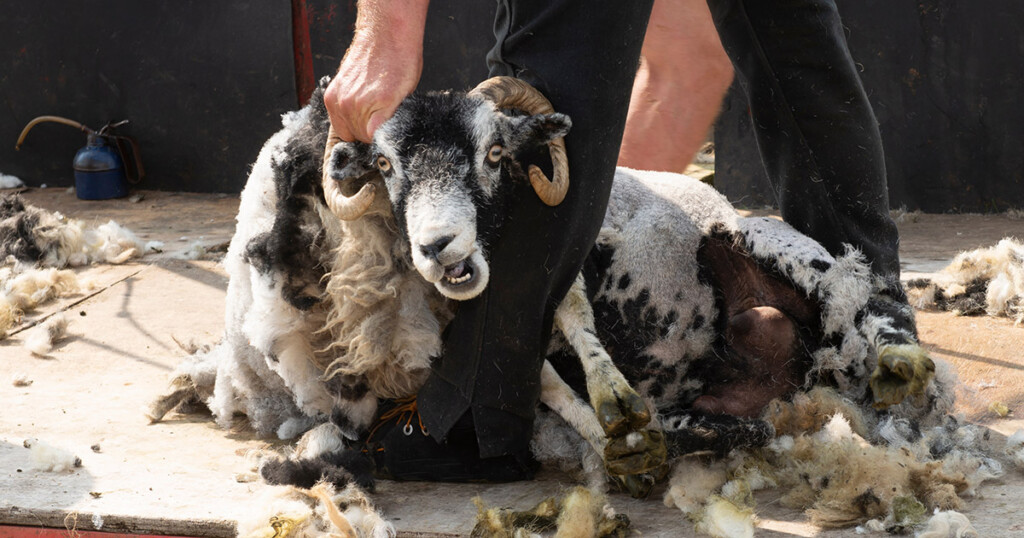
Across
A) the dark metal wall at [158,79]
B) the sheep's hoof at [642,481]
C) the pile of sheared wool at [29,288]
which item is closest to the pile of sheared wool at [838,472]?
the sheep's hoof at [642,481]

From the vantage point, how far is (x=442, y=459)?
2527 millimetres

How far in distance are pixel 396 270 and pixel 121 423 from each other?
108 cm

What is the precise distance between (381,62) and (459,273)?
520mm

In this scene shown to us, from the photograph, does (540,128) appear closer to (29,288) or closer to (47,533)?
(47,533)

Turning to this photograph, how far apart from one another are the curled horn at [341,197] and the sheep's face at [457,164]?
54 mm

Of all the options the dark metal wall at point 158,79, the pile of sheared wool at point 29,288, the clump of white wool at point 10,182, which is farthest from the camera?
the clump of white wool at point 10,182

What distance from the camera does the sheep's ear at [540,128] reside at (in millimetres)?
2203

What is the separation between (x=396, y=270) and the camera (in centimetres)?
253

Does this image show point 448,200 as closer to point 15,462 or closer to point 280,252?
point 280,252

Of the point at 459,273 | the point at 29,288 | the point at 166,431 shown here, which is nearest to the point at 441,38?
the point at 29,288

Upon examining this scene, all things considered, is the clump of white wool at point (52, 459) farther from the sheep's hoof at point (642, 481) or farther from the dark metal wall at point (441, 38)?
the dark metal wall at point (441, 38)

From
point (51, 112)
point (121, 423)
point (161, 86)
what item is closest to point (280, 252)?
point (121, 423)

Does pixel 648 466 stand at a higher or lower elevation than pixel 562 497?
higher

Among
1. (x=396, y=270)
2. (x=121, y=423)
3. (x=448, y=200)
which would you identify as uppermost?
(x=448, y=200)
